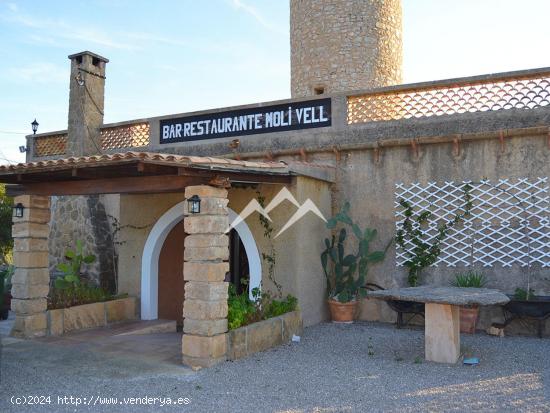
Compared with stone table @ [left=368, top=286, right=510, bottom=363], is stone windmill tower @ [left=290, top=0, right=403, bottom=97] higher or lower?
higher

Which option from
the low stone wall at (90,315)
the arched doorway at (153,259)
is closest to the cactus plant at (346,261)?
the arched doorway at (153,259)

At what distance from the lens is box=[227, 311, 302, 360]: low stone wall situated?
20.1 feet

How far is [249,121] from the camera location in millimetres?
9648

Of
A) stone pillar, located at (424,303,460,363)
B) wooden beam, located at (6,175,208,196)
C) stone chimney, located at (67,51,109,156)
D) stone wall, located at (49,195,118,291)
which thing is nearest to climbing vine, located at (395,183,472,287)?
stone pillar, located at (424,303,460,363)

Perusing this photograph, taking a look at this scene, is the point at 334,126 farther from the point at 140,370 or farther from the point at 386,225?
the point at 140,370

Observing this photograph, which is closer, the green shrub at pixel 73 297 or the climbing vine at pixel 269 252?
the climbing vine at pixel 269 252

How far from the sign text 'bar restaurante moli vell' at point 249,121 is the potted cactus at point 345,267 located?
70.9 inches

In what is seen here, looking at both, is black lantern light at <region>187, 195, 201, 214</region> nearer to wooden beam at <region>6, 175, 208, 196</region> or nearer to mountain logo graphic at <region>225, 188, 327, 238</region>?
wooden beam at <region>6, 175, 208, 196</region>

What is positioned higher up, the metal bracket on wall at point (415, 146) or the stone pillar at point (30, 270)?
the metal bracket on wall at point (415, 146)

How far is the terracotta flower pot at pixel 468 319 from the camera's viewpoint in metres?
7.52

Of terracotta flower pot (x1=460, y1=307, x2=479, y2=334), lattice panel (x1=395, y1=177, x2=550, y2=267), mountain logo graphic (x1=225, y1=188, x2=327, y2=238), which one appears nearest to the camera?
lattice panel (x1=395, y1=177, x2=550, y2=267)

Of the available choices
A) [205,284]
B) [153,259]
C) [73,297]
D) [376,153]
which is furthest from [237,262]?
[205,284]

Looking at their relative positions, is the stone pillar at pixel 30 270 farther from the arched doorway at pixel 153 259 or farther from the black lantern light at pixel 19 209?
the arched doorway at pixel 153 259

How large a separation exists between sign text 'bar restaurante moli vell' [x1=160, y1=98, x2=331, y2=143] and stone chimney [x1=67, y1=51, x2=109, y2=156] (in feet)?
6.32
